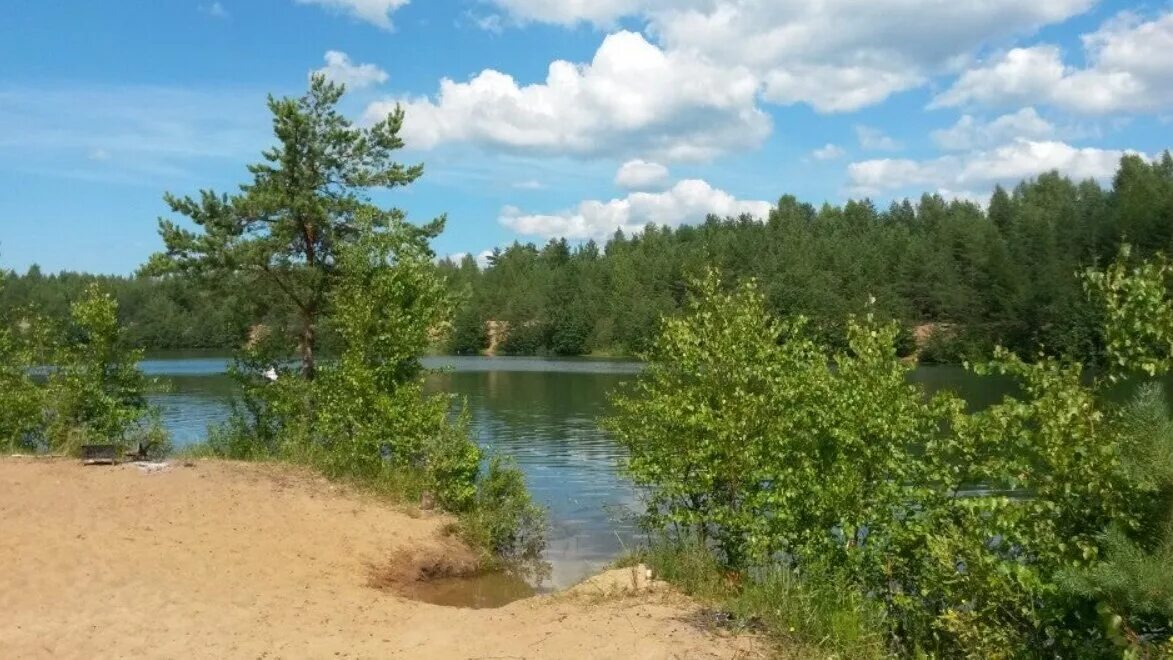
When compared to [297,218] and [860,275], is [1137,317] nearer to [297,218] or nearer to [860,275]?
[297,218]

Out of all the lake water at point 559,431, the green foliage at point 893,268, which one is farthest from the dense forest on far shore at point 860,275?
the lake water at point 559,431

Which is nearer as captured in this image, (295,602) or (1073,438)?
(1073,438)

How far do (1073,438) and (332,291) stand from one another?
1512cm

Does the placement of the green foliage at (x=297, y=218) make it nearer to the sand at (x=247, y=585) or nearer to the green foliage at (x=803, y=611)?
the sand at (x=247, y=585)

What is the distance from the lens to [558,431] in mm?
33094

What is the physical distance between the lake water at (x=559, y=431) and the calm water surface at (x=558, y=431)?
0.02 metres

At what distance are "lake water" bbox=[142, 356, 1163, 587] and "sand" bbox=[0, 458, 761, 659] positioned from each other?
316 centimetres

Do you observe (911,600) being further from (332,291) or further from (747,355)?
(332,291)

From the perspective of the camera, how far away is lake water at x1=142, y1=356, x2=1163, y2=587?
1711cm

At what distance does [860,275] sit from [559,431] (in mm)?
72099

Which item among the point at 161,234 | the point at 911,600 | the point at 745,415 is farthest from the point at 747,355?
→ the point at 161,234

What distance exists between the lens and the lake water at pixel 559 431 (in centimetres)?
1711

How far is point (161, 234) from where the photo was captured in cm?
1798

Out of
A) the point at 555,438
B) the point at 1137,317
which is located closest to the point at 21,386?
the point at 555,438
